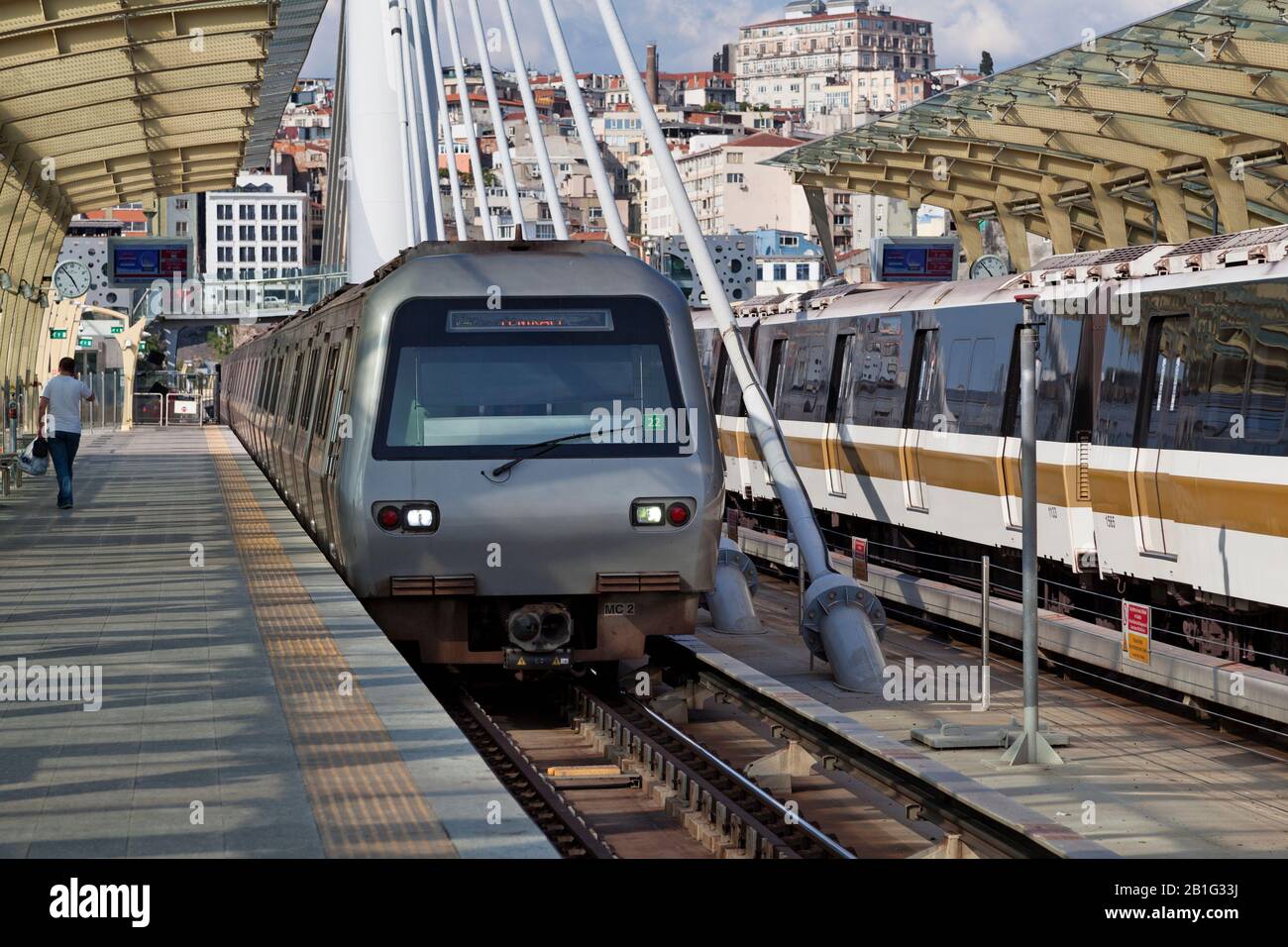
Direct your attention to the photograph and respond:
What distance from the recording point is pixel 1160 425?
562 inches

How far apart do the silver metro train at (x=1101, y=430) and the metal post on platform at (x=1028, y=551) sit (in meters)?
1.92

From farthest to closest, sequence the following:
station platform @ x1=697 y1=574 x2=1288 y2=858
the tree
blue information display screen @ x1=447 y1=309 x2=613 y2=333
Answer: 1. the tree
2. blue information display screen @ x1=447 y1=309 x2=613 y2=333
3. station platform @ x1=697 y1=574 x2=1288 y2=858

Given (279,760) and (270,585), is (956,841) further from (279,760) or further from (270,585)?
(270,585)

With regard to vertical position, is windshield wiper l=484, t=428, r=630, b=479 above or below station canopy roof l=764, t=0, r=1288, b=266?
below

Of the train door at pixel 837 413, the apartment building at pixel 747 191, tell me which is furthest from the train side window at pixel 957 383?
the apartment building at pixel 747 191

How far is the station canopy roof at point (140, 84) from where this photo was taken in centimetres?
1955

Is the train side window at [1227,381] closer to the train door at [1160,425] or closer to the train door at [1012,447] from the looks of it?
the train door at [1160,425]

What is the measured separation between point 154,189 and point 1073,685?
2235 centimetres

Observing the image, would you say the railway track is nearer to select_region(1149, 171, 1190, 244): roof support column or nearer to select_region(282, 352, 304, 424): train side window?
select_region(282, 352, 304, 424): train side window

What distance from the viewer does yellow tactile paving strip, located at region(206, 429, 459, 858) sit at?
7.10 m

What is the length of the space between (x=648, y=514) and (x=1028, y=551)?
2459 millimetres

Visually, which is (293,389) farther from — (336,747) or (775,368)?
(336,747)

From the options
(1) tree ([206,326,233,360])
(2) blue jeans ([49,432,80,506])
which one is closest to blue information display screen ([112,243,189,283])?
(2) blue jeans ([49,432,80,506])

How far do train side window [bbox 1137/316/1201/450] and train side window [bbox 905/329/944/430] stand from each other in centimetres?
433
